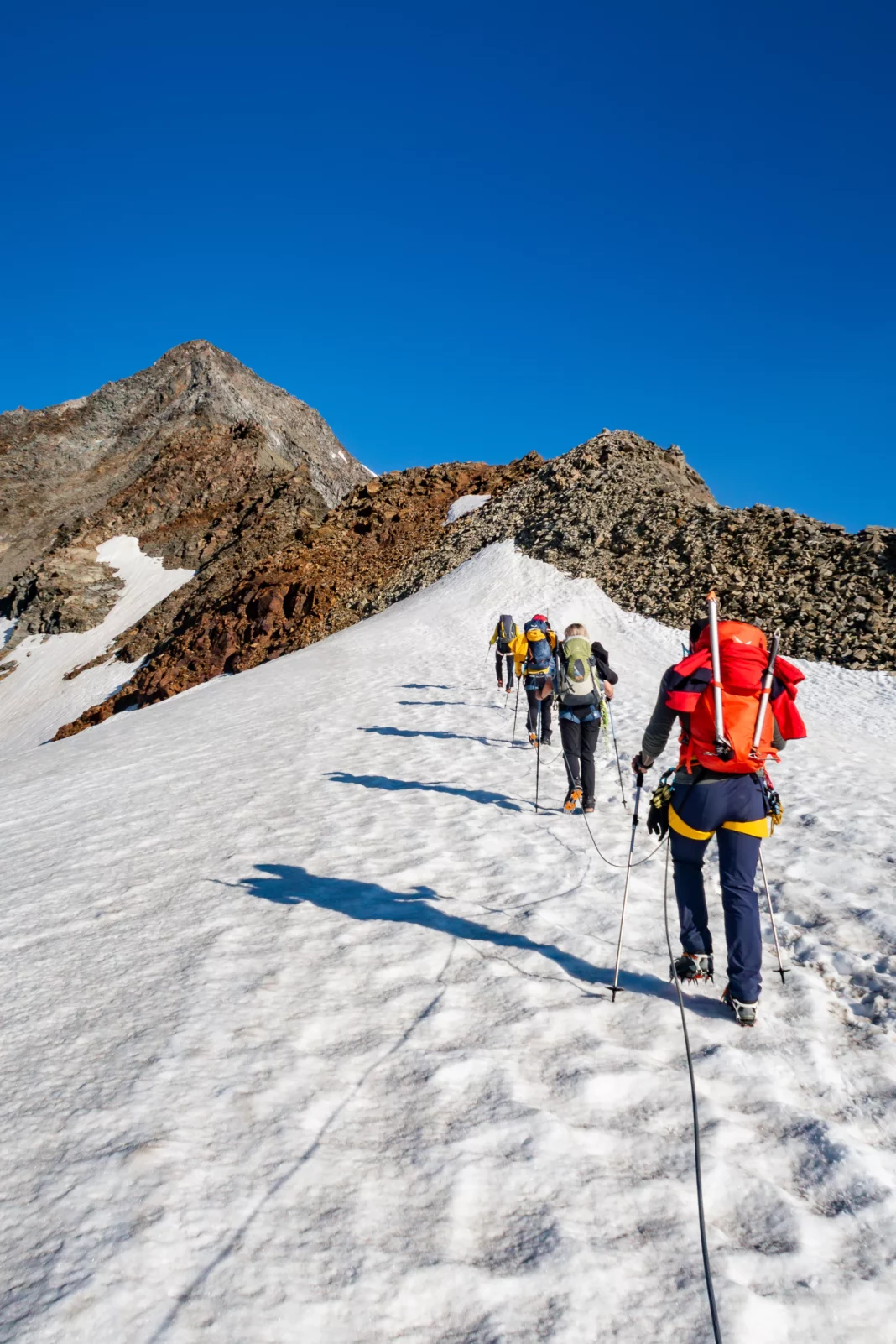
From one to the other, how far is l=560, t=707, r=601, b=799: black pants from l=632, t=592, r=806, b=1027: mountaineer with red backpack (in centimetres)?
411

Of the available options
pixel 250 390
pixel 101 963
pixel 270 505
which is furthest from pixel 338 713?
pixel 250 390

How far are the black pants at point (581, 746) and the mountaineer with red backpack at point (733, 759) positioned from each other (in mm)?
4108

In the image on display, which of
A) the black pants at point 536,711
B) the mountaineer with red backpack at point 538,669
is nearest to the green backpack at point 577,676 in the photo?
the black pants at point 536,711

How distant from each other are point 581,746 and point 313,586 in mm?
31311

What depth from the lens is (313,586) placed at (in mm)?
38094

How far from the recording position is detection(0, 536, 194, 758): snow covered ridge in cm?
4181

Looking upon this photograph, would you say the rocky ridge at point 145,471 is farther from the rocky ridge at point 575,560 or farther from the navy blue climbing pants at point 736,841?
the navy blue climbing pants at point 736,841

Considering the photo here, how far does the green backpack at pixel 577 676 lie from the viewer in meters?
8.59

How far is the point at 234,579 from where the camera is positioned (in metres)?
45.2

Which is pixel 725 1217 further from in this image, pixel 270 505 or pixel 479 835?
pixel 270 505

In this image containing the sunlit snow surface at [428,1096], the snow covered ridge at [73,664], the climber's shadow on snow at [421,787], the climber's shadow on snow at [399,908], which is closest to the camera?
the sunlit snow surface at [428,1096]

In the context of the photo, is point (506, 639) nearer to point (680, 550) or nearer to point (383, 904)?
point (383, 904)

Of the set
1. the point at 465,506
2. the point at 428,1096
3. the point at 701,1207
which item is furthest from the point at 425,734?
the point at 465,506

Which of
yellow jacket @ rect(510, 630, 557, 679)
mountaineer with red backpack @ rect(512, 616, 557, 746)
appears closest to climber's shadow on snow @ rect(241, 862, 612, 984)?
mountaineer with red backpack @ rect(512, 616, 557, 746)
